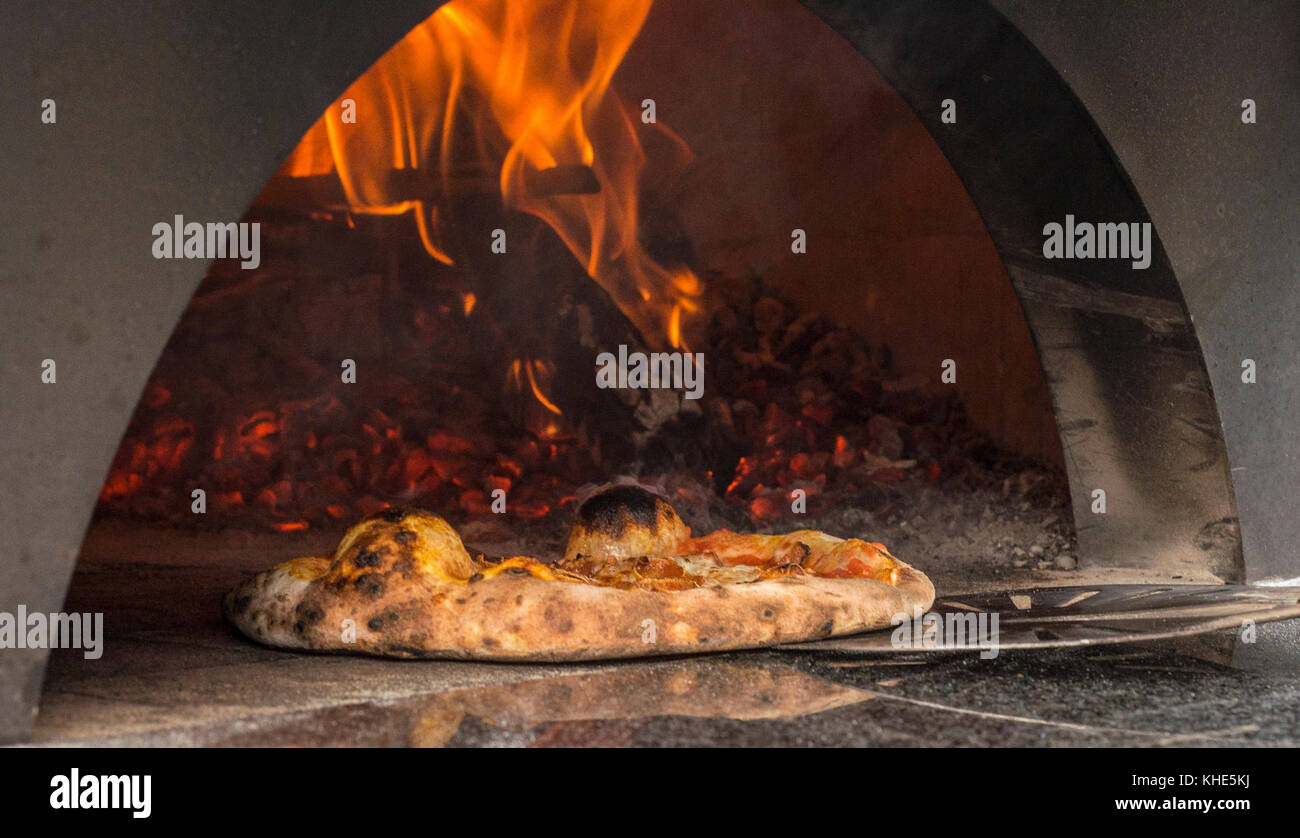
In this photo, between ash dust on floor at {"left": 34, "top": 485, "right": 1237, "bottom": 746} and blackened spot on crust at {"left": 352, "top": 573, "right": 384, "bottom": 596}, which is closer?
ash dust on floor at {"left": 34, "top": 485, "right": 1237, "bottom": 746}

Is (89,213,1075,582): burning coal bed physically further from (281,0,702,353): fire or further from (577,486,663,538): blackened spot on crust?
(577,486,663,538): blackened spot on crust

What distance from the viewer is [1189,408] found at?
3.71 meters

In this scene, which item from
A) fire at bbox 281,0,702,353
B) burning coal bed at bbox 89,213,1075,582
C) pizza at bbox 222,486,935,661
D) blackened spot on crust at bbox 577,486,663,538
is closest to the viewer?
pizza at bbox 222,486,935,661

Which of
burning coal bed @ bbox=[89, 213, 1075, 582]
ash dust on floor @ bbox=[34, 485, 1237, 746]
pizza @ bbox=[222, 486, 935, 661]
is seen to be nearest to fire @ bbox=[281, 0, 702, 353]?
burning coal bed @ bbox=[89, 213, 1075, 582]

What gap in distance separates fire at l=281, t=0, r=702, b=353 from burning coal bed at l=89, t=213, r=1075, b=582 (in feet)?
0.59

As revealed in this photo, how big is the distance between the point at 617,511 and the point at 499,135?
8.70ft

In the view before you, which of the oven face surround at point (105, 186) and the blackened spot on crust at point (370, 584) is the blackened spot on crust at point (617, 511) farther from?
the oven face surround at point (105, 186)

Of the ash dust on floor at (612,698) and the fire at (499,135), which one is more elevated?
the fire at (499,135)

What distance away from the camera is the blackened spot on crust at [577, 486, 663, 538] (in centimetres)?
320

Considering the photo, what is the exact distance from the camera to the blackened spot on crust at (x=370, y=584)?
255cm

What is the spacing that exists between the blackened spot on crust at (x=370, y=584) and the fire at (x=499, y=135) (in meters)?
2.74

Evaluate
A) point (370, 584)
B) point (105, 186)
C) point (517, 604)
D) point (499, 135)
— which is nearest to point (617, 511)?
point (517, 604)

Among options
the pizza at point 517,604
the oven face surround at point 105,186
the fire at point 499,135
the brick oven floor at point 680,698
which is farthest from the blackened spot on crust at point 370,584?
the fire at point 499,135

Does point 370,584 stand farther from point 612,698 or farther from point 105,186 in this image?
point 105,186
